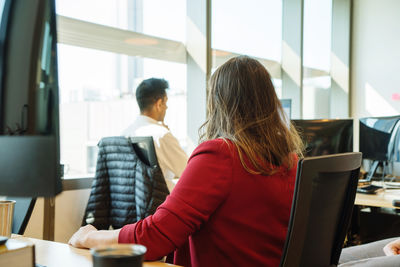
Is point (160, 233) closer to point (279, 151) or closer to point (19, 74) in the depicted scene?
point (279, 151)

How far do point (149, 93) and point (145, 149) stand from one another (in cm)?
52

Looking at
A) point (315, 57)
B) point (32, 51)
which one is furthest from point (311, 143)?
point (315, 57)

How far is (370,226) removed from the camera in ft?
9.06

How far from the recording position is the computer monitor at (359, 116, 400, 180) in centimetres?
258

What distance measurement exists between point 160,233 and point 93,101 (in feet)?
7.67

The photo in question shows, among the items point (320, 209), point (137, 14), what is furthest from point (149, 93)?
point (320, 209)

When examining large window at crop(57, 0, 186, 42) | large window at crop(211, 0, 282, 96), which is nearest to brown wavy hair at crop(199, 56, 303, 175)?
large window at crop(57, 0, 186, 42)

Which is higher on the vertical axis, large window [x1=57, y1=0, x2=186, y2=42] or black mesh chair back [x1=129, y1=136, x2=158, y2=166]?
large window [x1=57, y1=0, x2=186, y2=42]

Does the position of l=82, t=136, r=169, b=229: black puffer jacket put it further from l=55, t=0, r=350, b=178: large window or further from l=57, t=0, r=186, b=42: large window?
l=57, t=0, r=186, b=42: large window

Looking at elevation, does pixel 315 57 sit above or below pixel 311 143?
above

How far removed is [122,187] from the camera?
250cm

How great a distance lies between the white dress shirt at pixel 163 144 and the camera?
272 centimetres

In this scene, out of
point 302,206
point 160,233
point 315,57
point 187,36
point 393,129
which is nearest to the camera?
point 302,206

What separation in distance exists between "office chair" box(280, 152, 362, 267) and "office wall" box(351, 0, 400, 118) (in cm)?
478
